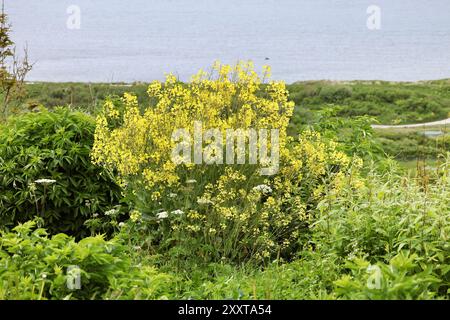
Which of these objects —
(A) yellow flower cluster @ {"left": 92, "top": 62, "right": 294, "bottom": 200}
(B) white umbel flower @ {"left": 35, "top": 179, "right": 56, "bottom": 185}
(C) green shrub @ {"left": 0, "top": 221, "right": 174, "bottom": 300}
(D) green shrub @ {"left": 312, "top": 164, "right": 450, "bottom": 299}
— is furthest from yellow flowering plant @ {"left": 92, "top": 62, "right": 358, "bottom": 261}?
(C) green shrub @ {"left": 0, "top": 221, "right": 174, "bottom": 300}

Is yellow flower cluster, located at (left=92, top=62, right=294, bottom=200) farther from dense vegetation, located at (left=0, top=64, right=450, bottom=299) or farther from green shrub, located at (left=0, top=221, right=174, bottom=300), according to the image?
green shrub, located at (left=0, top=221, right=174, bottom=300)

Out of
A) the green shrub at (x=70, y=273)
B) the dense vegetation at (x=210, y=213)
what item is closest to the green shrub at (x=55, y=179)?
the dense vegetation at (x=210, y=213)

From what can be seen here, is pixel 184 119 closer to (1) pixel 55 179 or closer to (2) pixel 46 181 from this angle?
(2) pixel 46 181

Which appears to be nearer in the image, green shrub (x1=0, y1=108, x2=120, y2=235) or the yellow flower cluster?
the yellow flower cluster

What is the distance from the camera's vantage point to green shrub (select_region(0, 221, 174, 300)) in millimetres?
3221

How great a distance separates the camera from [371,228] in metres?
4.17

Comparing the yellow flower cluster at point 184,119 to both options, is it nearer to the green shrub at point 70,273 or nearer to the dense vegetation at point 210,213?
the dense vegetation at point 210,213

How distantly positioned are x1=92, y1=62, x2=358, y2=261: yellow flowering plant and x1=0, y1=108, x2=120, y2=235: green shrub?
0.60 m

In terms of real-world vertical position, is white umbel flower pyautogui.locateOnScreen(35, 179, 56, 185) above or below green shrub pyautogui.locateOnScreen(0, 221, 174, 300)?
above

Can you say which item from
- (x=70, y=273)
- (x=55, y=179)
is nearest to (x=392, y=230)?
(x=70, y=273)

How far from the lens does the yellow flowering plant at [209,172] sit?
4781 millimetres

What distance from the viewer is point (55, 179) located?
5578mm

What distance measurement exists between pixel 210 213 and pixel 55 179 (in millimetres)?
1460
